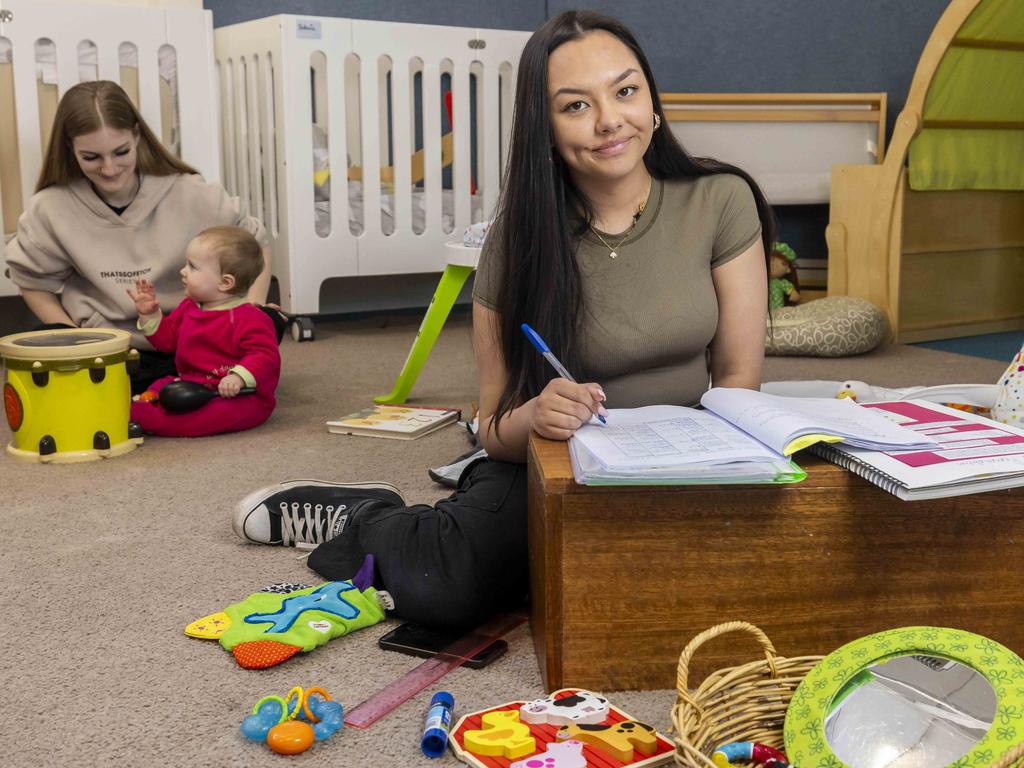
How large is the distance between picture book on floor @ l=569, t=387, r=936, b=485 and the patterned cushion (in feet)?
5.36

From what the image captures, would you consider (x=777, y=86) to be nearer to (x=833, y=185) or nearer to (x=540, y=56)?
(x=833, y=185)

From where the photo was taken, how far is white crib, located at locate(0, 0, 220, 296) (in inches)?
104

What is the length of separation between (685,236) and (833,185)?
6.30 feet

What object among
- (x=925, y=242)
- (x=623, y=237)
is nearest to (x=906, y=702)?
(x=623, y=237)

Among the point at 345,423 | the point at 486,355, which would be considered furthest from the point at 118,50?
the point at 486,355

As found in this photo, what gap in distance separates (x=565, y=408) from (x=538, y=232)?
228 millimetres

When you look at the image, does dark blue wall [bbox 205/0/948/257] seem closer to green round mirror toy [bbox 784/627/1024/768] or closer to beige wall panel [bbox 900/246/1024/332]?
beige wall panel [bbox 900/246/1024/332]

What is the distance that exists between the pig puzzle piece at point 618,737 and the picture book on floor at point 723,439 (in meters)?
0.20

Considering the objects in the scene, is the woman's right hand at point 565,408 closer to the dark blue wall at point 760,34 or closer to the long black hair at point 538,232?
the long black hair at point 538,232

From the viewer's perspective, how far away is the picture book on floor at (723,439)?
925 mm

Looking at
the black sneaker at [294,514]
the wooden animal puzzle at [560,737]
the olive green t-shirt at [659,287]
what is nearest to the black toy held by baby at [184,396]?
the black sneaker at [294,514]

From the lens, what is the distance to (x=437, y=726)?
0.92 meters

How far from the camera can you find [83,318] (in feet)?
7.61

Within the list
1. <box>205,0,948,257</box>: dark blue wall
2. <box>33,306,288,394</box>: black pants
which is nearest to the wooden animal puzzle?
<box>33,306,288,394</box>: black pants
